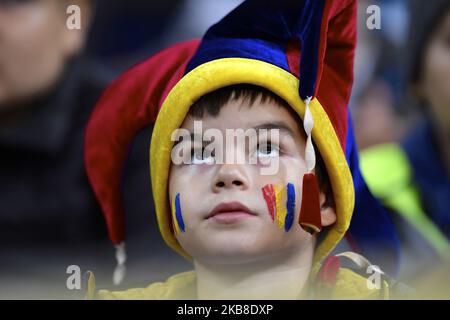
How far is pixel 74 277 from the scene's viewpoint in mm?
1596

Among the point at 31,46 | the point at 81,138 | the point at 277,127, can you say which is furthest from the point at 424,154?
the point at 277,127

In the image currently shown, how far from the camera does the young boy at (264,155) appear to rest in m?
1.36

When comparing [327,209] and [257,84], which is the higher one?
[257,84]

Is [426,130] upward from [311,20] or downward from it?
upward

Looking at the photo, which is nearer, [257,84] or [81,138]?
[257,84]

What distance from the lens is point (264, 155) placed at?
139 cm

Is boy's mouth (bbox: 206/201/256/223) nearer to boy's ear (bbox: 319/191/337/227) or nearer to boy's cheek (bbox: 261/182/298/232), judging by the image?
boy's cheek (bbox: 261/182/298/232)

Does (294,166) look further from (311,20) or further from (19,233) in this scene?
(19,233)

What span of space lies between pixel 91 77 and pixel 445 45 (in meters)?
0.89

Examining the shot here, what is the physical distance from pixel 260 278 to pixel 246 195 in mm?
143

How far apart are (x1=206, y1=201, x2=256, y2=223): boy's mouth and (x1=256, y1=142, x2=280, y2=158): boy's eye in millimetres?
85

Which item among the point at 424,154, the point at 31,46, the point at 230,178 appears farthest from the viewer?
the point at 424,154

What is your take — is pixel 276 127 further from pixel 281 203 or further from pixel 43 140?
pixel 43 140
